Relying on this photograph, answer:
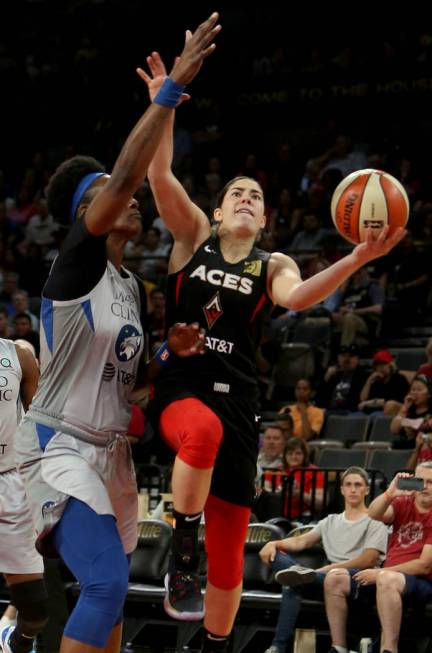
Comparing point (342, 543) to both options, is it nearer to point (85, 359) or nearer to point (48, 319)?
point (85, 359)

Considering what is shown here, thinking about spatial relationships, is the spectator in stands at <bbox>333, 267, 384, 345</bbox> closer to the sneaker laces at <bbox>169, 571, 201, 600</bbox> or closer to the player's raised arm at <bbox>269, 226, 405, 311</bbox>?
the player's raised arm at <bbox>269, 226, 405, 311</bbox>

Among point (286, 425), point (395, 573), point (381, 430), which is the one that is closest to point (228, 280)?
point (395, 573)

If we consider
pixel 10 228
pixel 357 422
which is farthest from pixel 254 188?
pixel 10 228

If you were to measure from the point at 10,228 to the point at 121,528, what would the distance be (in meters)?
13.8

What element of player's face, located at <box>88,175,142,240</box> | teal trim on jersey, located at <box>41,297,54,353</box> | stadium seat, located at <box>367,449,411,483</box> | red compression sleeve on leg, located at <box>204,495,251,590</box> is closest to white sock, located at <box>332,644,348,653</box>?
stadium seat, located at <box>367,449,411,483</box>

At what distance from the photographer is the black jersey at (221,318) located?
5.17 m

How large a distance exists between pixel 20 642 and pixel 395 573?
2.98 meters

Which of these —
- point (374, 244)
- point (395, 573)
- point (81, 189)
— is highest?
point (81, 189)

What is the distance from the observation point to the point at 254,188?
5500 millimetres

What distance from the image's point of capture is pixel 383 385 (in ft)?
39.9

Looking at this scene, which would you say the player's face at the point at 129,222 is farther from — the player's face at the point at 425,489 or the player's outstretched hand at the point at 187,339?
the player's face at the point at 425,489

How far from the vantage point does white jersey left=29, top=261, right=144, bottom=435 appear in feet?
15.3

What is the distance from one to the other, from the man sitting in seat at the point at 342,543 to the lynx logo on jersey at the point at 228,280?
12.6 ft

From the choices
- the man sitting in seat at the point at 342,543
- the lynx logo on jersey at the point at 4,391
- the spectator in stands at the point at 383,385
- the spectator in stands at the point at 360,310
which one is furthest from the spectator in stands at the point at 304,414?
the lynx logo on jersey at the point at 4,391
